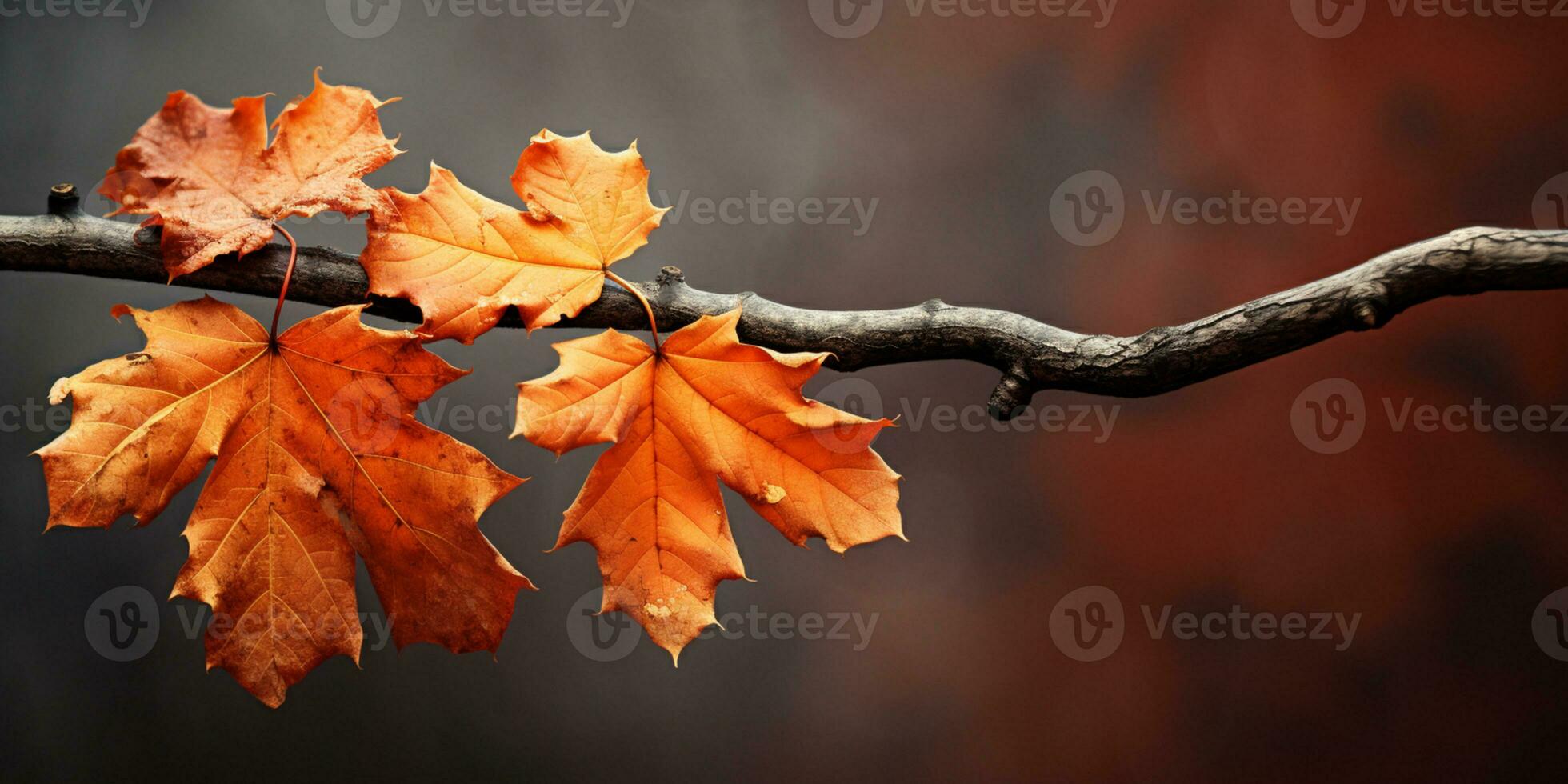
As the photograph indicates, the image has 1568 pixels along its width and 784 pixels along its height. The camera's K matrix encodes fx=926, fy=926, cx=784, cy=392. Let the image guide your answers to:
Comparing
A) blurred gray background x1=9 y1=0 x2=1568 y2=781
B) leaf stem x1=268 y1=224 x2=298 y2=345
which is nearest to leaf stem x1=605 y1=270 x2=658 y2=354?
leaf stem x1=268 y1=224 x2=298 y2=345

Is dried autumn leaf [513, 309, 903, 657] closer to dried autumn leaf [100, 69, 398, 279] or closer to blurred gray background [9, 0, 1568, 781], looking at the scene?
dried autumn leaf [100, 69, 398, 279]

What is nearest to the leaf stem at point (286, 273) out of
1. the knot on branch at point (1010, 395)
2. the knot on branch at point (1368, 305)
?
the knot on branch at point (1010, 395)

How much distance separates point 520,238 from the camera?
537 mm

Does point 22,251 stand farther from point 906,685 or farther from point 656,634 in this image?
point 906,685

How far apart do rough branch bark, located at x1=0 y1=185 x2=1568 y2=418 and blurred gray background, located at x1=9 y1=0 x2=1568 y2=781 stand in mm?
557

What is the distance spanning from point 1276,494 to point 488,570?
0.93 m

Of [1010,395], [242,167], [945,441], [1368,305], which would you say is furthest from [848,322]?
[945,441]

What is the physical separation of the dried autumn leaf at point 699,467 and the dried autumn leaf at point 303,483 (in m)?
0.06

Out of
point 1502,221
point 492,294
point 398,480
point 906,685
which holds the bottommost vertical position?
point 906,685

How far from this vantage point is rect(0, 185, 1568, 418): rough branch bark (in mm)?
497

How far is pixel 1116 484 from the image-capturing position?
1095 mm

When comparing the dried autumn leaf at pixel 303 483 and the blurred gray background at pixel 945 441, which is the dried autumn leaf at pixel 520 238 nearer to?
the dried autumn leaf at pixel 303 483

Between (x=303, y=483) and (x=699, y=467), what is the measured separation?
0.75 feet

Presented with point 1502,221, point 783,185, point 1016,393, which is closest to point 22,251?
point 1016,393
